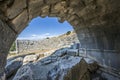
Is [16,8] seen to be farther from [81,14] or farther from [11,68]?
[11,68]

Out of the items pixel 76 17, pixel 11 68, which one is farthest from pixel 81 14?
pixel 11 68

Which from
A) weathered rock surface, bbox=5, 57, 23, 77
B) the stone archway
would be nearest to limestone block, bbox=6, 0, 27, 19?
the stone archway

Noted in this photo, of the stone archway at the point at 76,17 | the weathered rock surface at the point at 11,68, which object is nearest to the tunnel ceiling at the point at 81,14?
the stone archway at the point at 76,17

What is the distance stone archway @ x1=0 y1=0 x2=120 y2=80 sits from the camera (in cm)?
337

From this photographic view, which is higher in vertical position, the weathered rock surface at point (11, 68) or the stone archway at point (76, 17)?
the stone archway at point (76, 17)

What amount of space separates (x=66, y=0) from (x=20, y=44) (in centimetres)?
1744

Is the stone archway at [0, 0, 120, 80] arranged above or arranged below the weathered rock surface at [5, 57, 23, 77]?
above

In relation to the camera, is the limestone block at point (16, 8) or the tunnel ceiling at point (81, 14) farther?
the tunnel ceiling at point (81, 14)

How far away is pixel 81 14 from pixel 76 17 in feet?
1.70

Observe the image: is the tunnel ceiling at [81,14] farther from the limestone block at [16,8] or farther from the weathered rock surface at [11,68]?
the weathered rock surface at [11,68]

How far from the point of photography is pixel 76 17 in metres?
7.09

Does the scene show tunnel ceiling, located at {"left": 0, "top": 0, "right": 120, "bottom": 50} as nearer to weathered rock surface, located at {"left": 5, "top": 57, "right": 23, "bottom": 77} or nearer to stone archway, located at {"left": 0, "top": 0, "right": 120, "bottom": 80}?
stone archway, located at {"left": 0, "top": 0, "right": 120, "bottom": 80}

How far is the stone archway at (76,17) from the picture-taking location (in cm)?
337

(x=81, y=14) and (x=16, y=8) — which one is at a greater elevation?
(x=81, y=14)
